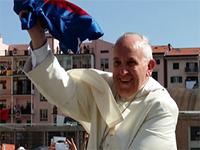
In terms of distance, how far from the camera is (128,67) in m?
3.06

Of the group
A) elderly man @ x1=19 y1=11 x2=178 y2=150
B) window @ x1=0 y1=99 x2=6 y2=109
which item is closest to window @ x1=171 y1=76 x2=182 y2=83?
window @ x1=0 y1=99 x2=6 y2=109

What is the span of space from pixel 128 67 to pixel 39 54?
541mm

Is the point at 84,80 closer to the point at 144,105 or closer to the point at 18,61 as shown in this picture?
the point at 144,105

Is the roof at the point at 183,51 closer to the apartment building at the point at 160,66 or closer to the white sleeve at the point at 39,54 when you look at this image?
the apartment building at the point at 160,66

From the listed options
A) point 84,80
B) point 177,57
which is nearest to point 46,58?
point 84,80

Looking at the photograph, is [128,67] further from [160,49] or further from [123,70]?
[160,49]

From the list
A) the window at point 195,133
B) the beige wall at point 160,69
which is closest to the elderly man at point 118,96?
the window at point 195,133

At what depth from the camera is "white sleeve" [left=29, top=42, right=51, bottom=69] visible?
9.54 feet

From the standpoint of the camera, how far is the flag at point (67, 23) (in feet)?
9.73

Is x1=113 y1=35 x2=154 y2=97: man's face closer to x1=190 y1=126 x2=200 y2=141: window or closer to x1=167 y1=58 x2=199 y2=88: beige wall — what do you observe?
x1=190 y1=126 x2=200 y2=141: window

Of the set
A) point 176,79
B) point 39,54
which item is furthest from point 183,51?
point 39,54

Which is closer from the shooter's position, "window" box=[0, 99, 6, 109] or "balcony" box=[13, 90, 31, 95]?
"balcony" box=[13, 90, 31, 95]

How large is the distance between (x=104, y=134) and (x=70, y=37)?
64 centimetres

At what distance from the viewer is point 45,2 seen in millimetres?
2967
